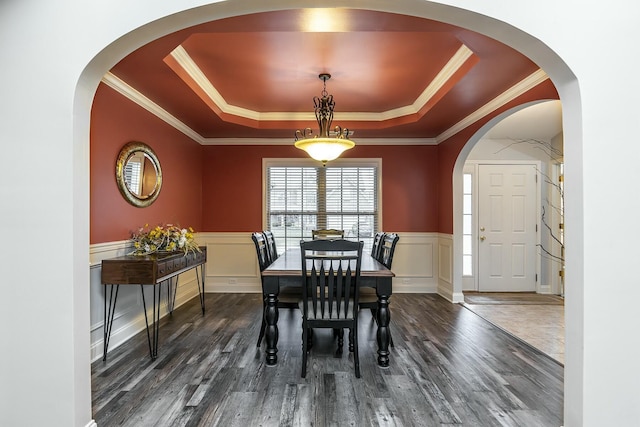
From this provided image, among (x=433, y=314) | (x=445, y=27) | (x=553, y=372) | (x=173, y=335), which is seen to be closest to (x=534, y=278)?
(x=433, y=314)

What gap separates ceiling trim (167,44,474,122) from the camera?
9.96 feet

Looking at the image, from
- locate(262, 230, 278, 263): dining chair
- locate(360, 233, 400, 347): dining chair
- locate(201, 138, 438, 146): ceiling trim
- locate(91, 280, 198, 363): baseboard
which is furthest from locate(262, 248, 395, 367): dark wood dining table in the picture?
locate(201, 138, 438, 146): ceiling trim

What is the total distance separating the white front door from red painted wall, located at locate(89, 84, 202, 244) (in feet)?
14.8

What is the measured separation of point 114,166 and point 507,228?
5.42 metres

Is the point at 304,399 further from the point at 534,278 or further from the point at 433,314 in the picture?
the point at 534,278

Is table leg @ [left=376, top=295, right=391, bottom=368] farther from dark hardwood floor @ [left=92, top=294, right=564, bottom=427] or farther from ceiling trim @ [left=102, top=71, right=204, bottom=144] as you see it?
ceiling trim @ [left=102, top=71, right=204, bottom=144]

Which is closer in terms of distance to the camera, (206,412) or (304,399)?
(206,412)

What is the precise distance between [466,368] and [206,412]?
1.91 metres

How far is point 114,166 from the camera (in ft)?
10.5

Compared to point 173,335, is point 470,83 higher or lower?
higher

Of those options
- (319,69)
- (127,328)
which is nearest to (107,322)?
(127,328)

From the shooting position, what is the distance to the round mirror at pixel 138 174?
3.28 metres

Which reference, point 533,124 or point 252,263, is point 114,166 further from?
point 533,124
